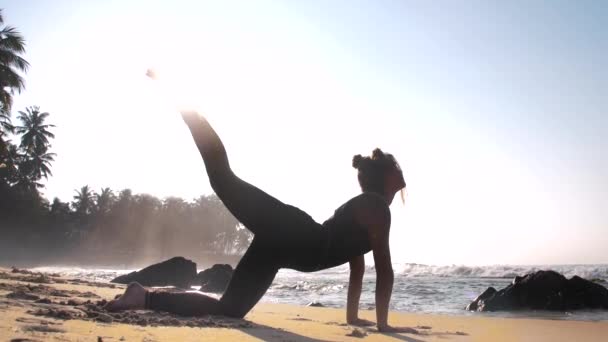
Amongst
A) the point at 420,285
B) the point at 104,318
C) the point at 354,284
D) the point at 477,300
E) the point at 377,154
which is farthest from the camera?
the point at 420,285

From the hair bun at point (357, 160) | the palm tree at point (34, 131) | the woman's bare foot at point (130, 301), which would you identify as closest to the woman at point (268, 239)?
the woman's bare foot at point (130, 301)

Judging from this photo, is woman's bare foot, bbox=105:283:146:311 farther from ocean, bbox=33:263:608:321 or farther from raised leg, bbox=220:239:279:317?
ocean, bbox=33:263:608:321

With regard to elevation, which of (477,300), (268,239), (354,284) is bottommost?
(477,300)

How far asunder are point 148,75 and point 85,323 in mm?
1840

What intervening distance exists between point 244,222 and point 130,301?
1.03 metres

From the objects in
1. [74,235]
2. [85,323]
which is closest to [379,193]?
[85,323]

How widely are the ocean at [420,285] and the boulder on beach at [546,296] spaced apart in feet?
1.41

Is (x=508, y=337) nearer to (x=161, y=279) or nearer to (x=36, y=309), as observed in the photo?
(x=36, y=309)

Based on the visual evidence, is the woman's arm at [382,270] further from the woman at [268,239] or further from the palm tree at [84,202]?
the palm tree at [84,202]

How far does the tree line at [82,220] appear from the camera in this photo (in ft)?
145

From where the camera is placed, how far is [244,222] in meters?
3.43

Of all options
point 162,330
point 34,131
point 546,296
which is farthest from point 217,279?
point 34,131

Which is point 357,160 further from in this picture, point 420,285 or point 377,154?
point 420,285

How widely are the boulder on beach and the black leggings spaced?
6.95 metres
